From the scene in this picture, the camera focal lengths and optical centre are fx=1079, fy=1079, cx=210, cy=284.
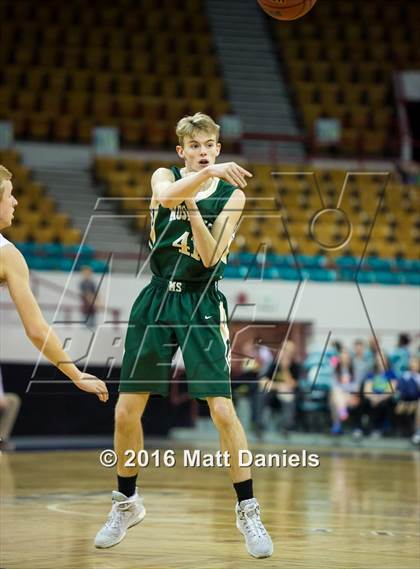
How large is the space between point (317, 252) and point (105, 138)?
4.98 metres

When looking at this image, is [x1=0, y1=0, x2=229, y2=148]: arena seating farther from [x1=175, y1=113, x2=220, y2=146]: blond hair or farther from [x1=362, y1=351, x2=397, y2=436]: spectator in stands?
[x1=175, y1=113, x2=220, y2=146]: blond hair

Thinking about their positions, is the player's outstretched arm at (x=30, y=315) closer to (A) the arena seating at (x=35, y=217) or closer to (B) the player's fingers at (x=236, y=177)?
(B) the player's fingers at (x=236, y=177)

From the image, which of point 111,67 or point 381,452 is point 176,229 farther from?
point 111,67

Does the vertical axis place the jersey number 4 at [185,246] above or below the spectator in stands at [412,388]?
below

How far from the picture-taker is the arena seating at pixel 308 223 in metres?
17.9

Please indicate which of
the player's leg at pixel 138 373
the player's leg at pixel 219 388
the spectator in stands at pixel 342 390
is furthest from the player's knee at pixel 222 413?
the spectator in stands at pixel 342 390

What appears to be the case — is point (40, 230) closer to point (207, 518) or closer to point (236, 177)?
point (207, 518)

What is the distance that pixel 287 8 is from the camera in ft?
21.1

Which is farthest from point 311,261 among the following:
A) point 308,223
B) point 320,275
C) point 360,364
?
point 360,364

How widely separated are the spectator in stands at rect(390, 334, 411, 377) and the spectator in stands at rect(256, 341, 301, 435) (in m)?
1.31

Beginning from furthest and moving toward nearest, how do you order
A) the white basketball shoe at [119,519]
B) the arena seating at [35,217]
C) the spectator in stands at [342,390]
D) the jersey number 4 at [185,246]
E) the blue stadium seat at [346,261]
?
the blue stadium seat at [346,261]
the arena seating at [35,217]
the spectator in stands at [342,390]
the white basketball shoe at [119,519]
the jersey number 4 at [185,246]

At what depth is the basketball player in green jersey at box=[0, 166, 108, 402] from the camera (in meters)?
4.05

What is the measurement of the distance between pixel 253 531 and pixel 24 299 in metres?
1.50

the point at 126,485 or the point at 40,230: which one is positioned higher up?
the point at 40,230
